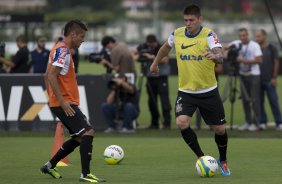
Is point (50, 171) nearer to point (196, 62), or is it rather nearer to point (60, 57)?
point (60, 57)

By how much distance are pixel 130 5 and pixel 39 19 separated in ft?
283

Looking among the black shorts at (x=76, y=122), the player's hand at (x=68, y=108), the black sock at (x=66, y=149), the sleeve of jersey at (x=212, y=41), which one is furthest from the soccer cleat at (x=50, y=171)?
the sleeve of jersey at (x=212, y=41)

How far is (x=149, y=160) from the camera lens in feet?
52.7

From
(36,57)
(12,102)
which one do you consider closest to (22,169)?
(12,102)

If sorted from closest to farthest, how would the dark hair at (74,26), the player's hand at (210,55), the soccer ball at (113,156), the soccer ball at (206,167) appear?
the dark hair at (74,26) → the player's hand at (210,55) → the soccer ball at (206,167) → the soccer ball at (113,156)

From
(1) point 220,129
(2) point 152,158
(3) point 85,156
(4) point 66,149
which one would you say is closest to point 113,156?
(2) point 152,158

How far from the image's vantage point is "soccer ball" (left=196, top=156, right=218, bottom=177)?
43.6 ft

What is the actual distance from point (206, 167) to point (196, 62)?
1.49 metres

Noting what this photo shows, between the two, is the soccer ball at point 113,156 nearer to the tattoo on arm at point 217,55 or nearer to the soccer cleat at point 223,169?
the soccer cleat at point 223,169

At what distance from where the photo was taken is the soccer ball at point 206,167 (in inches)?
523

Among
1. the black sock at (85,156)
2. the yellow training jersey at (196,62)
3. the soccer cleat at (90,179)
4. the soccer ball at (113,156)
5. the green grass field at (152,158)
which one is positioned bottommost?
the green grass field at (152,158)

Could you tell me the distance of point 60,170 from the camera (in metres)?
14.6

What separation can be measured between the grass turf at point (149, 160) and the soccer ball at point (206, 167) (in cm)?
12

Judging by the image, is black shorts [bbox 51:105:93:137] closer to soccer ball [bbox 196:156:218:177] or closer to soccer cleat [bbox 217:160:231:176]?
soccer ball [bbox 196:156:218:177]
